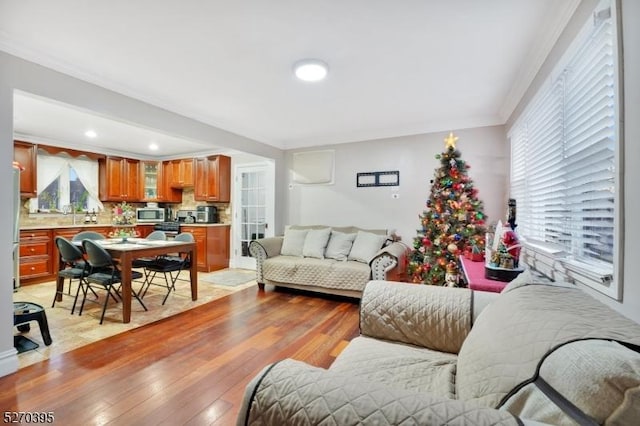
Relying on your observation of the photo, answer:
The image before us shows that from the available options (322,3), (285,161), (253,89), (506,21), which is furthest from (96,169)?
(506,21)

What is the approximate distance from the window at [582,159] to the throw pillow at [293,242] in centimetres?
296

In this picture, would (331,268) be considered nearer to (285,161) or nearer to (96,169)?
(285,161)

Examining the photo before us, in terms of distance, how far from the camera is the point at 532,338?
812 millimetres

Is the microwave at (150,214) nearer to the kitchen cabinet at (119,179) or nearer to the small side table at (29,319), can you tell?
the kitchen cabinet at (119,179)

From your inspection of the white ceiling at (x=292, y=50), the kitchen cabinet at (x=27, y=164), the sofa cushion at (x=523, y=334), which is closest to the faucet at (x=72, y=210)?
the kitchen cabinet at (x=27, y=164)

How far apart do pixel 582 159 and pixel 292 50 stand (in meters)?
2.00

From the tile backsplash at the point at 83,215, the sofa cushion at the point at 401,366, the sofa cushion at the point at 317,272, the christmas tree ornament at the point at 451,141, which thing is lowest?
the sofa cushion at the point at 317,272

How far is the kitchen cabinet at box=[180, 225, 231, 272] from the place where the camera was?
5.36m

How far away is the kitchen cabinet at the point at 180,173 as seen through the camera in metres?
5.93

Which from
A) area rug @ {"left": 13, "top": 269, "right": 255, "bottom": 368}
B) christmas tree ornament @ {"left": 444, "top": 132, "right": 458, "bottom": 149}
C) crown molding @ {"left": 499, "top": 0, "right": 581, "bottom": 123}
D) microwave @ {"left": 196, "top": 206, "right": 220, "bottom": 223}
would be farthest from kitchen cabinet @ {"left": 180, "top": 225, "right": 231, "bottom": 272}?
crown molding @ {"left": 499, "top": 0, "right": 581, "bottom": 123}

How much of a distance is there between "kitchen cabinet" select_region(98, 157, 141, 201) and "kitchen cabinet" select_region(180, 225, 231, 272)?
156 cm

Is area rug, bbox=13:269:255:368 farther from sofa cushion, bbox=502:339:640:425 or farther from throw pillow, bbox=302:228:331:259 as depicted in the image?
sofa cushion, bbox=502:339:640:425

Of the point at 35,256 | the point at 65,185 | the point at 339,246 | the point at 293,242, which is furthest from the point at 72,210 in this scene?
the point at 339,246

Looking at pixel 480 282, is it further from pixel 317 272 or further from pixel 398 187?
pixel 398 187
